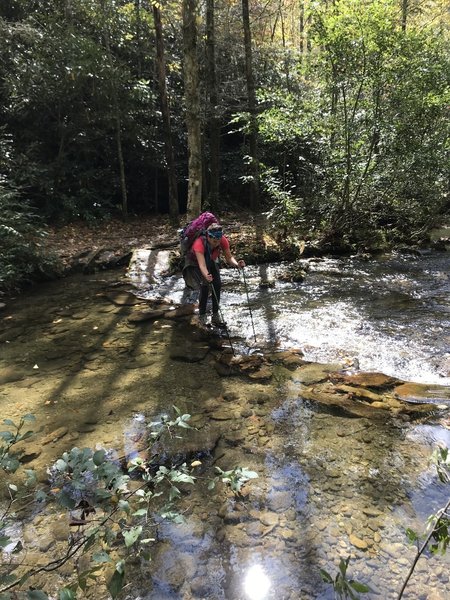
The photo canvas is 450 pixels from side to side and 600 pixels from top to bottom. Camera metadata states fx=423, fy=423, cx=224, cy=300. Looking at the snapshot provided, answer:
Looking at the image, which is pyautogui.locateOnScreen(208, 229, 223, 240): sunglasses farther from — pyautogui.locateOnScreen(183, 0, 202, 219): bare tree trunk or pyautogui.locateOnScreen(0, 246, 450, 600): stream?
pyautogui.locateOnScreen(183, 0, 202, 219): bare tree trunk

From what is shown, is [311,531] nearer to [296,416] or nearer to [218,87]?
[296,416]

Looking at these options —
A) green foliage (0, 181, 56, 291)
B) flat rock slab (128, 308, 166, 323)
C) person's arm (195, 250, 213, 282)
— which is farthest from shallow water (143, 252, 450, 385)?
green foliage (0, 181, 56, 291)

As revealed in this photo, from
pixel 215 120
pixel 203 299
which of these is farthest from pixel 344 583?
pixel 215 120

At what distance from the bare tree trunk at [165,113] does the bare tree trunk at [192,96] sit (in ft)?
10.3

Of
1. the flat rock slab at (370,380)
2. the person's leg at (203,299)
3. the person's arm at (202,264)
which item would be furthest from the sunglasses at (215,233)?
the flat rock slab at (370,380)

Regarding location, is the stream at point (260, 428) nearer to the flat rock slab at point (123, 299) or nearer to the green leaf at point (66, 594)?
the flat rock slab at point (123, 299)

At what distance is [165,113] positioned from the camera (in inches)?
549

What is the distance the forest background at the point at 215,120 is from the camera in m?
9.93

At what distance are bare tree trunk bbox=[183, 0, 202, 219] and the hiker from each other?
115 inches

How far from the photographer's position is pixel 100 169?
51.9 feet

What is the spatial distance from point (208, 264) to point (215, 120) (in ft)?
33.1

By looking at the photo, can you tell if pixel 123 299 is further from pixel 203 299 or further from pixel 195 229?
pixel 195 229

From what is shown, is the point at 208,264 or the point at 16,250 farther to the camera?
the point at 16,250

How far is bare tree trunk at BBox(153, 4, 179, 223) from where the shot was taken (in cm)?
1234
